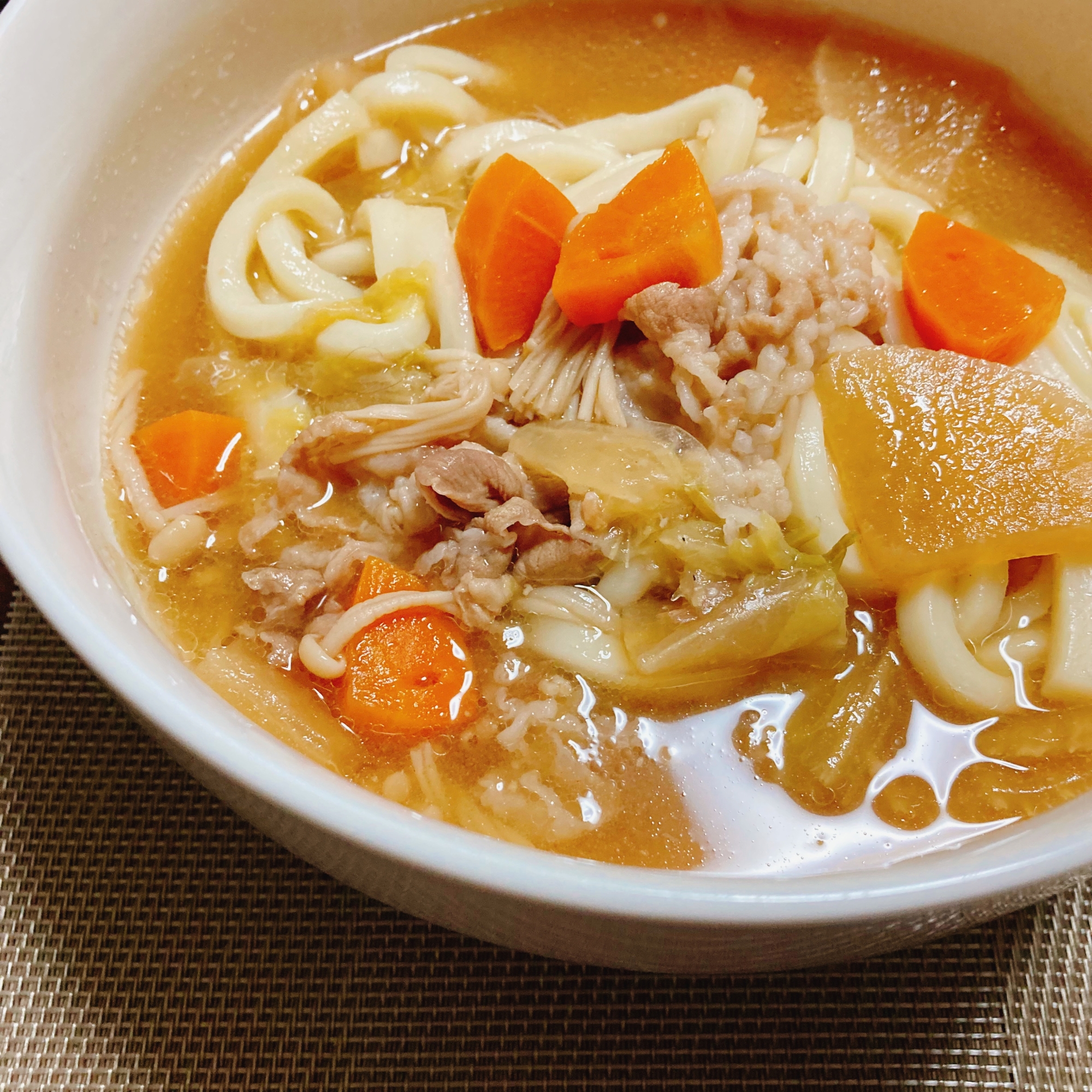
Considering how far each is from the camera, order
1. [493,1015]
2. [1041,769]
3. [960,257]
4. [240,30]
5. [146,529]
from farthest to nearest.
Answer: [240,30], [960,257], [146,529], [1041,769], [493,1015]

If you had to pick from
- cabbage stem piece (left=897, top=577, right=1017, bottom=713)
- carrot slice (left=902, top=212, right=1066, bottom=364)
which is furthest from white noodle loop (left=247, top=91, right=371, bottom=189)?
cabbage stem piece (left=897, top=577, right=1017, bottom=713)

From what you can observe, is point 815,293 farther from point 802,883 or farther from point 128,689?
point 128,689

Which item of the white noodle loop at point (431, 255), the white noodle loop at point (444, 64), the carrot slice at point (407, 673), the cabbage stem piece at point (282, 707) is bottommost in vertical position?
the cabbage stem piece at point (282, 707)

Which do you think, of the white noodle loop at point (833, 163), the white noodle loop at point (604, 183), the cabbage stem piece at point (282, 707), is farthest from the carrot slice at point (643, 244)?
A: the cabbage stem piece at point (282, 707)

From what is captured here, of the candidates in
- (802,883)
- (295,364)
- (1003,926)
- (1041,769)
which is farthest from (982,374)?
(295,364)

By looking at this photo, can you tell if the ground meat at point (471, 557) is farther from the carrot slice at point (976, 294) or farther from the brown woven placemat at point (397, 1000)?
the carrot slice at point (976, 294)

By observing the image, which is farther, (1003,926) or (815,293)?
(815,293)
